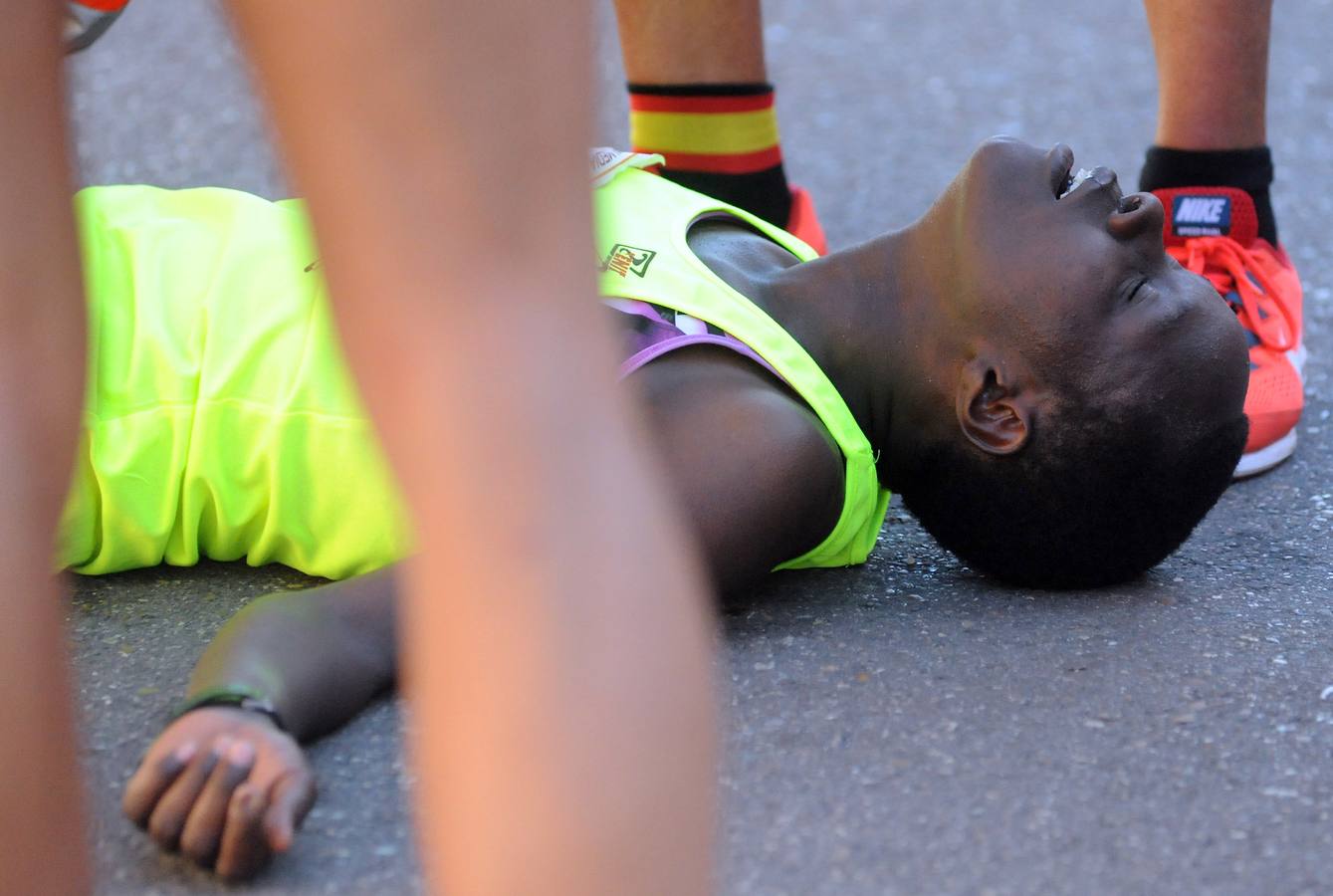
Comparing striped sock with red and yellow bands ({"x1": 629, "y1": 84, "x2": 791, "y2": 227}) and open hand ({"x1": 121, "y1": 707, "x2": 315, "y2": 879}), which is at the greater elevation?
striped sock with red and yellow bands ({"x1": 629, "y1": 84, "x2": 791, "y2": 227})

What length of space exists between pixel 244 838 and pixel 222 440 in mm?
568

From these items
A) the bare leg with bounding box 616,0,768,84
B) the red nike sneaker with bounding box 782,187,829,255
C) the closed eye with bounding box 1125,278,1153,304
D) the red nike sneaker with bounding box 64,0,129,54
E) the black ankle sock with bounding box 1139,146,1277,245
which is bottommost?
the red nike sneaker with bounding box 782,187,829,255

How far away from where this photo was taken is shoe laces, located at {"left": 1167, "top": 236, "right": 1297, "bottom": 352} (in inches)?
76.3

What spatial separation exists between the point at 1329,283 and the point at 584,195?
2.09 metres

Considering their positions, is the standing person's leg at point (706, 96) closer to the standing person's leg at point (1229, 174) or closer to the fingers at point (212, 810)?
the standing person's leg at point (1229, 174)

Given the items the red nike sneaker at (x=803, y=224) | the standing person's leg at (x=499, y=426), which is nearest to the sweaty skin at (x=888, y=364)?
the red nike sneaker at (x=803, y=224)

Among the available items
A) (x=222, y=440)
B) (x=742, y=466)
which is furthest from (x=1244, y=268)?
(x=222, y=440)

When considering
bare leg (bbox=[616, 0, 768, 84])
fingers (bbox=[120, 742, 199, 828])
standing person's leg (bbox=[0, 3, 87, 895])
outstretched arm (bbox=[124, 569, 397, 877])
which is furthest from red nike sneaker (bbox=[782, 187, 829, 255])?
standing person's leg (bbox=[0, 3, 87, 895])

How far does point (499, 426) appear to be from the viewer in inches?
25.3

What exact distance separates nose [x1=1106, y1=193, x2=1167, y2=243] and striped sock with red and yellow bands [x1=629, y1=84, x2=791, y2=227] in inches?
28.1

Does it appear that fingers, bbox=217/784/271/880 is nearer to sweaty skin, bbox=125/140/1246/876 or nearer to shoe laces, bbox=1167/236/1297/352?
sweaty skin, bbox=125/140/1246/876

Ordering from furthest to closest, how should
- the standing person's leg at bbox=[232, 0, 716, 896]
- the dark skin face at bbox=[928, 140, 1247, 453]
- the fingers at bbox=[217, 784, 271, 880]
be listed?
the dark skin face at bbox=[928, 140, 1247, 453] → the fingers at bbox=[217, 784, 271, 880] → the standing person's leg at bbox=[232, 0, 716, 896]

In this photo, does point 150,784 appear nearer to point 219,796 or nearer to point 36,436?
point 219,796

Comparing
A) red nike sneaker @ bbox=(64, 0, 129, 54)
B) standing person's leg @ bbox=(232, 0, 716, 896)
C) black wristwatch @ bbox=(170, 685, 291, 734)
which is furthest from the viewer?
red nike sneaker @ bbox=(64, 0, 129, 54)
